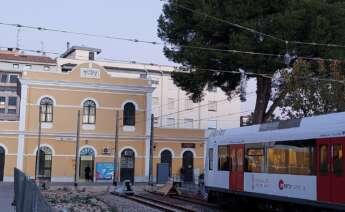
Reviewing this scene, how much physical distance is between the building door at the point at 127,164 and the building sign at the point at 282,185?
3716cm

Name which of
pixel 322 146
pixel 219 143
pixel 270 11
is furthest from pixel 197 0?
pixel 322 146

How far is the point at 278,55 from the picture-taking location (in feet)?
107

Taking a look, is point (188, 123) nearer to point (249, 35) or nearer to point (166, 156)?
point (166, 156)

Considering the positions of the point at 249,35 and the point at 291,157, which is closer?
the point at 291,157

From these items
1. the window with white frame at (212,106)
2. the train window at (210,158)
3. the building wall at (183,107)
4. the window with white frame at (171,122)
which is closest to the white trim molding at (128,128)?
the building wall at (183,107)

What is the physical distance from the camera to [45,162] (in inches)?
2205

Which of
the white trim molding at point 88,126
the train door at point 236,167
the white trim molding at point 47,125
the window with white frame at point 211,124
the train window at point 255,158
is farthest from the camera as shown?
the window with white frame at point 211,124

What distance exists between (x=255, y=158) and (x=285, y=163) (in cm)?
247

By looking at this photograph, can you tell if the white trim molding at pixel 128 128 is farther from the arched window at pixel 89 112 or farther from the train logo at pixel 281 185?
the train logo at pixel 281 185

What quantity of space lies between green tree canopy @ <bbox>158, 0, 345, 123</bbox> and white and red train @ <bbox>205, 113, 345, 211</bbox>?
28.2ft

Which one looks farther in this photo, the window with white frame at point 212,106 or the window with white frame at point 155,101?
the window with white frame at point 212,106

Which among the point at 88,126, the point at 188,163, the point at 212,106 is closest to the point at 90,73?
the point at 88,126

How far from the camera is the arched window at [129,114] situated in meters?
59.8

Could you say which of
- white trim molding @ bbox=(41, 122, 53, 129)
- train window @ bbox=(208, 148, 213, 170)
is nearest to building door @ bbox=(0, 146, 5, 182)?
white trim molding @ bbox=(41, 122, 53, 129)
